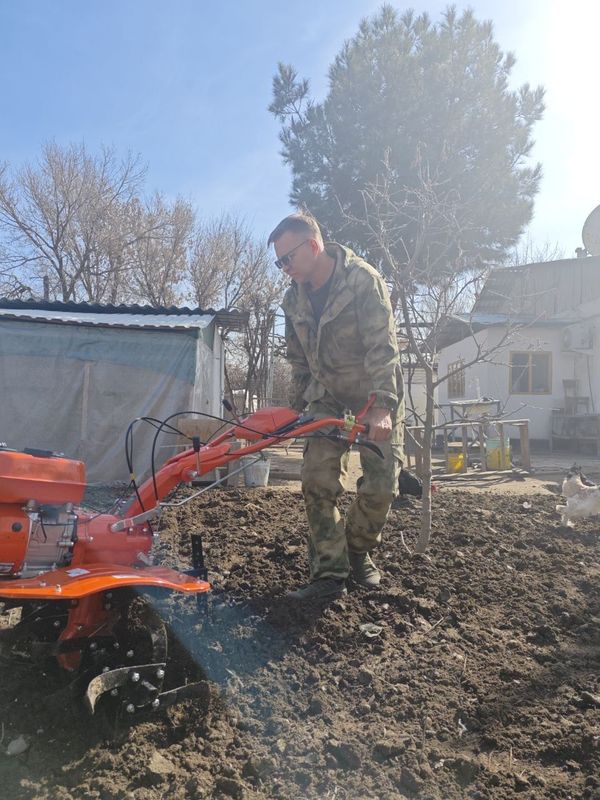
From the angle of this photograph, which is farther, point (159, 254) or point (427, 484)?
point (159, 254)

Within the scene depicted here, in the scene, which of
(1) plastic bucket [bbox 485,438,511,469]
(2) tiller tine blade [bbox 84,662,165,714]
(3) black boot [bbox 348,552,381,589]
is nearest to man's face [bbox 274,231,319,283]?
(3) black boot [bbox 348,552,381,589]

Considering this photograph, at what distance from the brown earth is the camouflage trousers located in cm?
25

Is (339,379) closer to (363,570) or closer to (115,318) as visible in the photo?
(363,570)

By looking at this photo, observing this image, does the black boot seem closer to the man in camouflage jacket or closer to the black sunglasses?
the man in camouflage jacket

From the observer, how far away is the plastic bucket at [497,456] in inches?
438

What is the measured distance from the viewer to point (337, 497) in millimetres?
3408

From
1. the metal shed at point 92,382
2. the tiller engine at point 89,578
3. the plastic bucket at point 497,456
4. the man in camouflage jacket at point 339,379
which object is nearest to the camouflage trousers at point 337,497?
the man in camouflage jacket at point 339,379

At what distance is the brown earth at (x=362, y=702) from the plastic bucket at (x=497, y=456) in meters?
7.37

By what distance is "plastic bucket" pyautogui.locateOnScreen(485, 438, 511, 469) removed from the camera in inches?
438

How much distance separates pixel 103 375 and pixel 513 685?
25.9 feet

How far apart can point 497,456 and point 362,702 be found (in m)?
9.43

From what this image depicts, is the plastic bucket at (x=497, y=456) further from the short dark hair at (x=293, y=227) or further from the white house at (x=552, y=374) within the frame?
the short dark hair at (x=293, y=227)

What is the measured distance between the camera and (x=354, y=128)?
1516 centimetres

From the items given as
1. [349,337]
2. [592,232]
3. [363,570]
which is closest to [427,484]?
[363,570]
